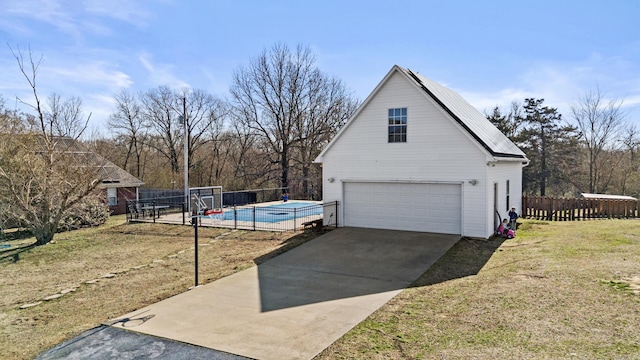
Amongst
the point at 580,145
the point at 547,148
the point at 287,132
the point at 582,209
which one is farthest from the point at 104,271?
the point at 580,145

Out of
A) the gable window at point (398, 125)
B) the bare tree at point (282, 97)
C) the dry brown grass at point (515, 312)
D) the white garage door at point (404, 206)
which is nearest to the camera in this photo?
the dry brown grass at point (515, 312)

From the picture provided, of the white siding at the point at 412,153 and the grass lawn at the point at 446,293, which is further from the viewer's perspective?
the white siding at the point at 412,153

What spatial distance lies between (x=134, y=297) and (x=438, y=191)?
34.9 feet

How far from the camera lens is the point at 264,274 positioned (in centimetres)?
995

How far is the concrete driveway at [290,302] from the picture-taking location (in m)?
5.95

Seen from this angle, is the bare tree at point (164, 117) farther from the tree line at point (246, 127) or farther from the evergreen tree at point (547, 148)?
the evergreen tree at point (547, 148)

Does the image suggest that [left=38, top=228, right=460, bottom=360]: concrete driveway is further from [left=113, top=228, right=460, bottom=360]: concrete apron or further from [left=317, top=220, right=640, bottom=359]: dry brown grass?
[left=317, top=220, right=640, bottom=359]: dry brown grass

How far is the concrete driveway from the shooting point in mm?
5949

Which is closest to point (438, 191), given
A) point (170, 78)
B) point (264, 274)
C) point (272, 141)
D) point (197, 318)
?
point (264, 274)

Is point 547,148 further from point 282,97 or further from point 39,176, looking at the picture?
point 39,176

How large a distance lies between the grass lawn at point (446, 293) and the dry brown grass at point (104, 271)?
0.13ft

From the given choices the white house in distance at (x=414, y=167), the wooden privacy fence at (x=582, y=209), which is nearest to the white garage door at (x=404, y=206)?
the white house in distance at (x=414, y=167)

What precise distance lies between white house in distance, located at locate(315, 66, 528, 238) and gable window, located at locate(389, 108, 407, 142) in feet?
0.13

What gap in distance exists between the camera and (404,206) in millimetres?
15070
